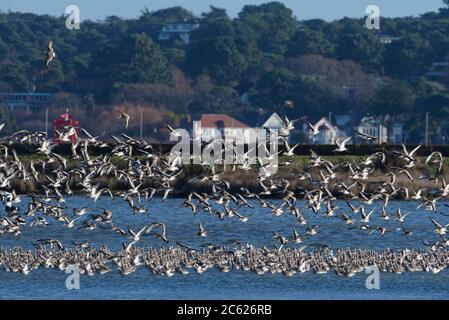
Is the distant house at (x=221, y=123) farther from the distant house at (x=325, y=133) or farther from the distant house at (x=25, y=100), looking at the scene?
the distant house at (x=25, y=100)

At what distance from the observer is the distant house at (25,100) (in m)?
155

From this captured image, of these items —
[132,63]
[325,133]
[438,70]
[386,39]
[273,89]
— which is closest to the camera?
[325,133]

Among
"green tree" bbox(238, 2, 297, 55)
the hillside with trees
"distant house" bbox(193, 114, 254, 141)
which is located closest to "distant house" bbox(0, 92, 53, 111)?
the hillside with trees

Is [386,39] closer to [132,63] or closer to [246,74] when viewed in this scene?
[246,74]

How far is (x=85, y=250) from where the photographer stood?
45000mm

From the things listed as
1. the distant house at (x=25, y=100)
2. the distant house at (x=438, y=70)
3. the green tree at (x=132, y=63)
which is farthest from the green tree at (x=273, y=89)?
the distant house at (x=25, y=100)

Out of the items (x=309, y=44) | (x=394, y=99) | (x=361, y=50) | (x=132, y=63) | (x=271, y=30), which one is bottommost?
(x=394, y=99)

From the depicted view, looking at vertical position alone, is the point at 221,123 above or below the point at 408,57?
below

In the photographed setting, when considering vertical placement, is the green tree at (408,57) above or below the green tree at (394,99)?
above

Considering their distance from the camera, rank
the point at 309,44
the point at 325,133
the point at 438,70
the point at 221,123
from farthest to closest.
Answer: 1. the point at 309,44
2. the point at 438,70
3. the point at 221,123
4. the point at 325,133

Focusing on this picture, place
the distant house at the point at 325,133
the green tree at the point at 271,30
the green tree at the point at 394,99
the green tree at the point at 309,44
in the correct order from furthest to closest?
the green tree at the point at 271,30 → the green tree at the point at 309,44 → the green tree at the point at 394,99 → the distant house at the point at 325,133

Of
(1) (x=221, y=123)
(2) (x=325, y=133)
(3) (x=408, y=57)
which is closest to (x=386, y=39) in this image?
(3) (x=408, y=57)

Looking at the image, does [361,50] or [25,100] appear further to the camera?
[361,50]

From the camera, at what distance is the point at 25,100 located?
158500 millimetres
